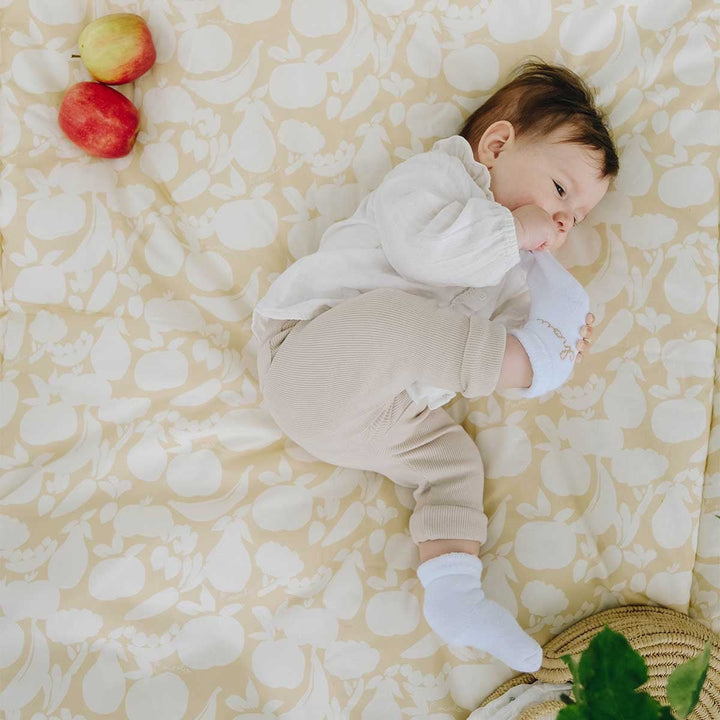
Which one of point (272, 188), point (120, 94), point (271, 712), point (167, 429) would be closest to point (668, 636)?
point (271, 712)

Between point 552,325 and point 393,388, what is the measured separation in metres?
0.27

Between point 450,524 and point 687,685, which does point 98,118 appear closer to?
point 450,524

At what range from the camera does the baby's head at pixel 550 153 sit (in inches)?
50.4

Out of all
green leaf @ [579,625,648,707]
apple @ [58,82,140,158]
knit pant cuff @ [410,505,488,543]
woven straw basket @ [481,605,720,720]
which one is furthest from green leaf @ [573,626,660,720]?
apple @ [58,82,140,158]

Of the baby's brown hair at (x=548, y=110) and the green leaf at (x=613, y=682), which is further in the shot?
the baby's brown hair at (x=548, y=110)

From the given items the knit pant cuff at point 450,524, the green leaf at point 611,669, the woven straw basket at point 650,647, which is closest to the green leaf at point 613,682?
the green leaf at point 611,669

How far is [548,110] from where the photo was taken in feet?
4.27

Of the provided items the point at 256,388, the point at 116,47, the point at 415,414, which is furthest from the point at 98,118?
the point at 415,414

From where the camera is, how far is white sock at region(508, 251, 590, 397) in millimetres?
1172

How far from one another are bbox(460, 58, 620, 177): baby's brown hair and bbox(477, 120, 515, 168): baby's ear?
2 centimetres

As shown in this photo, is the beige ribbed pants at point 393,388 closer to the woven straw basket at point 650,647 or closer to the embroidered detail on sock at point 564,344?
the embroidered detail on sock at point 564,344

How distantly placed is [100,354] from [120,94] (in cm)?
50

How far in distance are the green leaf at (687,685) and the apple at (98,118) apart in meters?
1.27

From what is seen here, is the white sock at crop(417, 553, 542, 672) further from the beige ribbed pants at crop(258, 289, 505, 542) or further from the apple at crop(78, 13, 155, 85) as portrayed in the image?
the apple at crop(78, 13, 155, 85)
